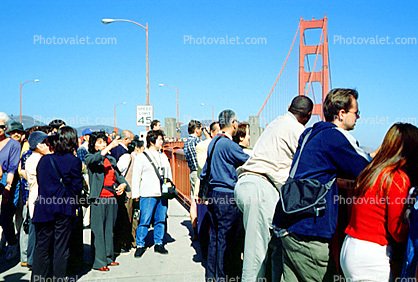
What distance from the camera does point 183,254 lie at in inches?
229

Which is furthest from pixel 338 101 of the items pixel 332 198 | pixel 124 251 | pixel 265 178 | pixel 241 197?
pixel 124 251

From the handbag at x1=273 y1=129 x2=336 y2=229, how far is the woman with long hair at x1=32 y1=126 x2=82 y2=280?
252cm

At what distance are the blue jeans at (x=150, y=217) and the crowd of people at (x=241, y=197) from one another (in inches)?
0.6

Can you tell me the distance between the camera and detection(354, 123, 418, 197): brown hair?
2.17m

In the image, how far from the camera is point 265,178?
11.3 feet

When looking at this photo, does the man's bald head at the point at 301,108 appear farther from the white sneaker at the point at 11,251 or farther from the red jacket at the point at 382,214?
the white sneaker at the point at 11,251

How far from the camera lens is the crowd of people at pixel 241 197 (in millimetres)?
2184

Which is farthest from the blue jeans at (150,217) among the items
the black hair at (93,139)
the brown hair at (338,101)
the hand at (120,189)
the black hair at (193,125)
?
the brown hair at (338,101)

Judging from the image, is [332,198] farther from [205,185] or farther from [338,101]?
[205,185]

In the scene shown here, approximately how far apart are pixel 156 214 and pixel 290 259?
3.57 meters

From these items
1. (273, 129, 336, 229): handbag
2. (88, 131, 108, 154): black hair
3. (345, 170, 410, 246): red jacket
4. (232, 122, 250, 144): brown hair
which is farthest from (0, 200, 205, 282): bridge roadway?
(345, 170, 410, 246): red jacket

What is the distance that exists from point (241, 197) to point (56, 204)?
195 cm

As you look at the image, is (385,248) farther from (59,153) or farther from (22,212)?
(22,212)

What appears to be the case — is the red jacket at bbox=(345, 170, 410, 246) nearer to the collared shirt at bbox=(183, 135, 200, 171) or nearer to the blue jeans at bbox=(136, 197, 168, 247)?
the blue jeans at bbox=(136, 197, 168, 247)
